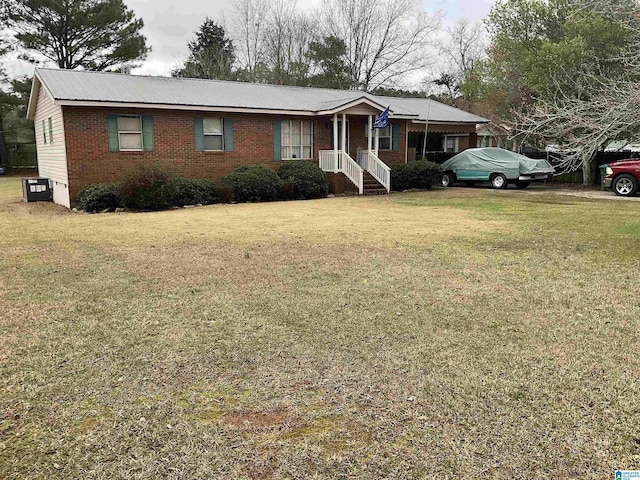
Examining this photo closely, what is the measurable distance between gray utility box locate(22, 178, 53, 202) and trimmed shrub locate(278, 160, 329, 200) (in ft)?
26.1

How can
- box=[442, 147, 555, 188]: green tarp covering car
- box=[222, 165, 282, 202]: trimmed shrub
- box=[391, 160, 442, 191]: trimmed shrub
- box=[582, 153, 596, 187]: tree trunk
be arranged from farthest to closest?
box=[582, 153, 596, 187]: tree trunk → box=[442, 147, 555, 188]: green tarp covering car → box=[391, 160, 442, 191]: trimmed shrub → box=[222, 165, 282, 202]: trimmed shrub

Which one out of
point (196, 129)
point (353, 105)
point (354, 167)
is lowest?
point (354, 167)

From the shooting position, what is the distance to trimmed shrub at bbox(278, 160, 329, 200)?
57.7ft

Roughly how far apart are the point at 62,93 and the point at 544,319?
569 inches

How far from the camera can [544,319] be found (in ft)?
15.6

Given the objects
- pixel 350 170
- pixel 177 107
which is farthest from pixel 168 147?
pixel 350 170

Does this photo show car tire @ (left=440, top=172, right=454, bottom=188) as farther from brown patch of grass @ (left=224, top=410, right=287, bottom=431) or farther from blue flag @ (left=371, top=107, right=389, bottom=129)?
brown patch of grass @ (left=224, top=410, right=287, bottom=431)

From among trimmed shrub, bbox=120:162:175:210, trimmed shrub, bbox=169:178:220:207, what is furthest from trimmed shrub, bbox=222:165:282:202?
trimmed shrub, bbox=120:162:175:210

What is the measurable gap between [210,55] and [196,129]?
2626 centimetres

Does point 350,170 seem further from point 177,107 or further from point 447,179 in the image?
point 177,107

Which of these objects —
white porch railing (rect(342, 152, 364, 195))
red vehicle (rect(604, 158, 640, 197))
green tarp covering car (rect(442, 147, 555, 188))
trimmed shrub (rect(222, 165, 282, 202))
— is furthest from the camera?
green tarp covering car (rect(442, 147, 555, 188))

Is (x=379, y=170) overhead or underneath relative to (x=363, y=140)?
underneath

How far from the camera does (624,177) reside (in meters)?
17.5

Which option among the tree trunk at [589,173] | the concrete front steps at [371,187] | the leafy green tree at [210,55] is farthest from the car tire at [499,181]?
the leafy green tree at [210,55]
